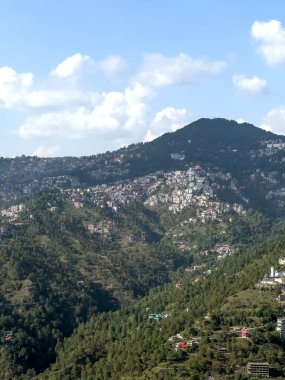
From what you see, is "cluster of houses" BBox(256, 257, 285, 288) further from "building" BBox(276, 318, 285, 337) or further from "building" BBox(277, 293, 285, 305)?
"building" BBox(276, 318, 285, 337)

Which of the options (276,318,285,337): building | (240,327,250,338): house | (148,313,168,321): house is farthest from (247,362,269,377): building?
(148,313,168,321): house

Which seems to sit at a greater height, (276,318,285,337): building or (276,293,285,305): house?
(276,293,285,305): house

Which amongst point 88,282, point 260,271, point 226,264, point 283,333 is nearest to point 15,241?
point 88,282

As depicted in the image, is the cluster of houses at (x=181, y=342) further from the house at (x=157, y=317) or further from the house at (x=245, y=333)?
the house at (x=157, y=317)

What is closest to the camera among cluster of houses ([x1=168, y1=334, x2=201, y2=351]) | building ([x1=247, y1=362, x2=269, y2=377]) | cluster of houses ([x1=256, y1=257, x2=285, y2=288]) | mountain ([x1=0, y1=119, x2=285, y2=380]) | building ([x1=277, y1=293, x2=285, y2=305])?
building ([x1=247, y1=362, x2=269, y2=377])

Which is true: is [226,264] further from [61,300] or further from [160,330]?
[160,330]

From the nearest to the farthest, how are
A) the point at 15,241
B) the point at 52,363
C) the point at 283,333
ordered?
the point at 283,333, the point at 52,363, the point at 15,241

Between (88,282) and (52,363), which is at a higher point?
(88,282)

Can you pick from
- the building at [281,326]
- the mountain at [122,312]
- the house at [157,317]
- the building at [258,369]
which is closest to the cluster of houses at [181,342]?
the mountain at [122,312]

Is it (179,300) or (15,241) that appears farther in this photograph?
(15,241)
